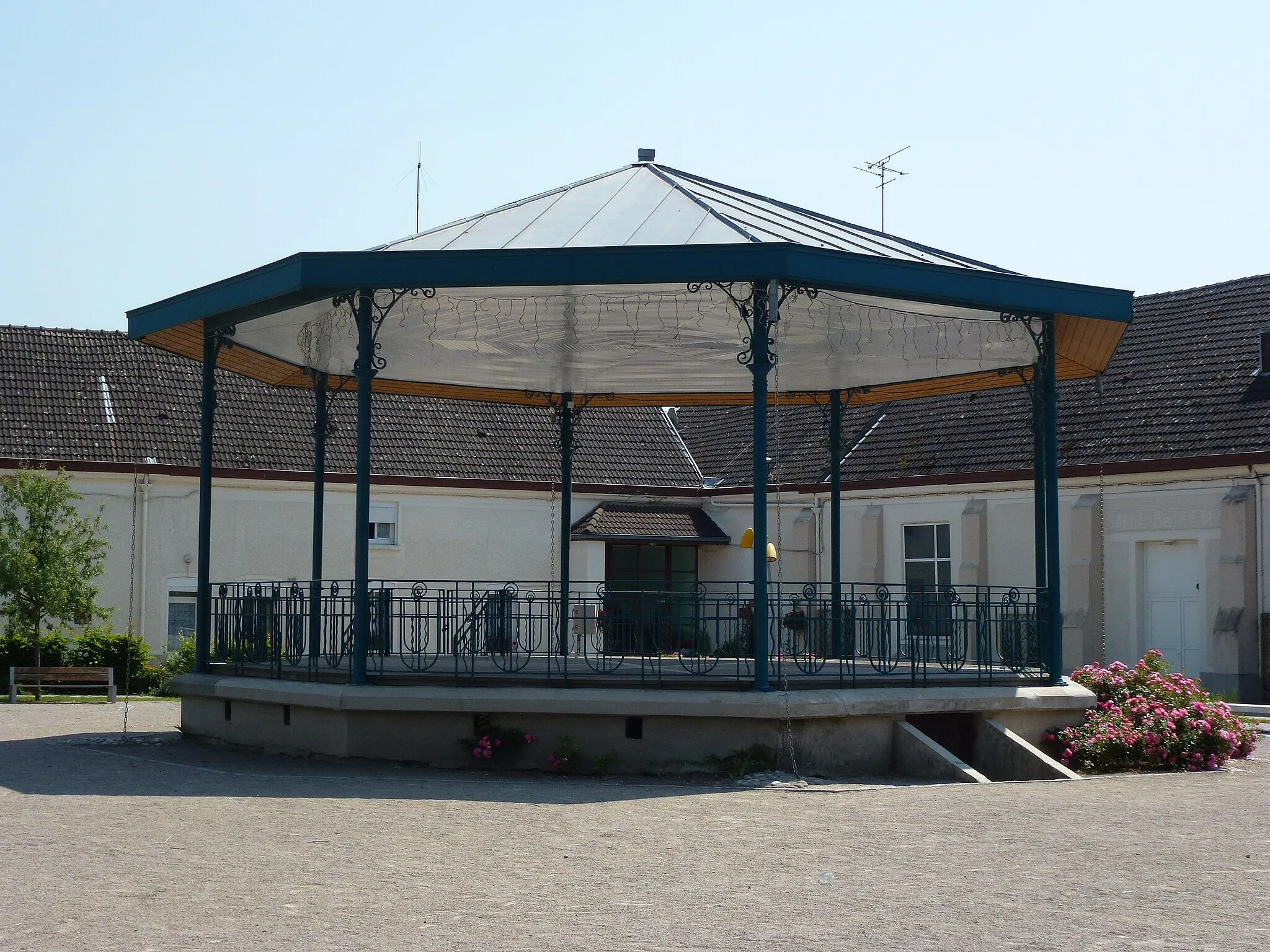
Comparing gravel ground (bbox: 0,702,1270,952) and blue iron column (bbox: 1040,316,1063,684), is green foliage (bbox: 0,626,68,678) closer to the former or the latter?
gravel ground (bbox: 0,702,1270,952)

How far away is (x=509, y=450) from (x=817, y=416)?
6.89 meters

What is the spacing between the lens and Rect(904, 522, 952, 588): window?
29.3m

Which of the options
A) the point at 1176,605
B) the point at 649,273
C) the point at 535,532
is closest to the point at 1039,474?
the point at 649,273

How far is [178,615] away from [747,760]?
19.7 meters

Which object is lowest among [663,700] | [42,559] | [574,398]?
[663,700]

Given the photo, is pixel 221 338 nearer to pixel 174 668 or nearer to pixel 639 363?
pixel 639 363

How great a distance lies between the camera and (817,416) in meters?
32.9

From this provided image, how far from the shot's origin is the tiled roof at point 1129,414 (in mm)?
25703

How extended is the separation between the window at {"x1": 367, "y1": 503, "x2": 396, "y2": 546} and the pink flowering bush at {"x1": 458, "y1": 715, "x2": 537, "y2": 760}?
18.4 metres

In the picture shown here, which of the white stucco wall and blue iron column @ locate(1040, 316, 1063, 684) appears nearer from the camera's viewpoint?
blue iron column @ locate(1040, 316, 1063, 684)

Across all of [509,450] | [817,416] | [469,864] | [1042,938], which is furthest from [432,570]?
[1042,938]

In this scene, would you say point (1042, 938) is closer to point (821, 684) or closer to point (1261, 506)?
point (821, 684)

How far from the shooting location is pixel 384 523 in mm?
30859

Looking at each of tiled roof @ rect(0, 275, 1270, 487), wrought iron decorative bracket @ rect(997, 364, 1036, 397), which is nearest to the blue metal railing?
wrought iron decorative bracket @ rect(997, 364, 1036, 397)
